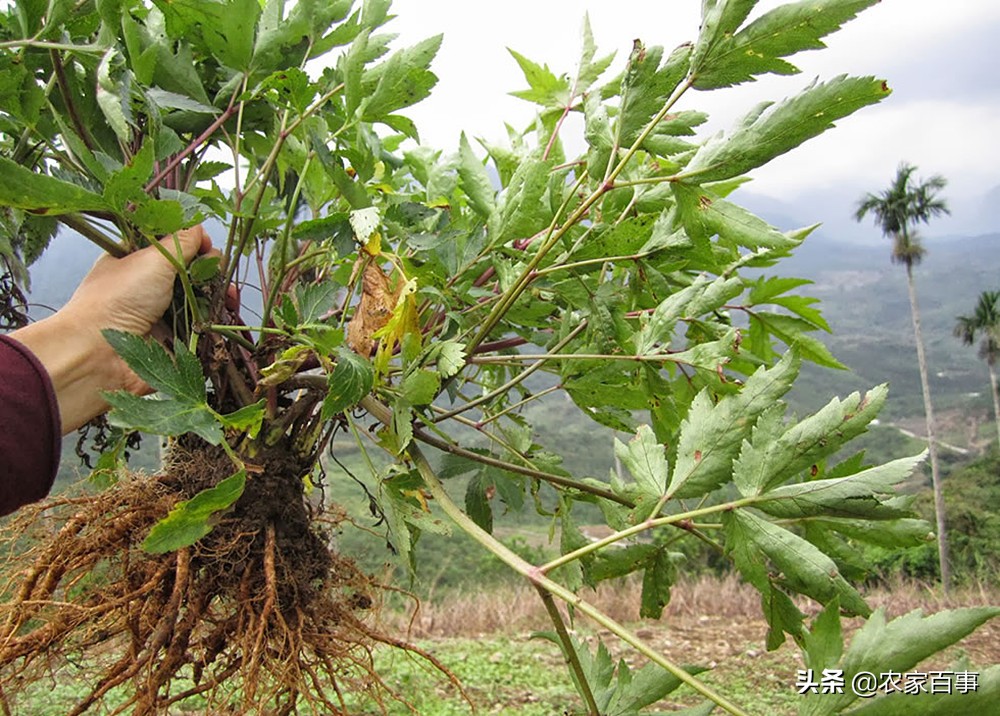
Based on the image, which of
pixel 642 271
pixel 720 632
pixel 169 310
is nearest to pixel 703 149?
pixel 642 271

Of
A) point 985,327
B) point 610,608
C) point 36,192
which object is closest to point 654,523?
point 36,192

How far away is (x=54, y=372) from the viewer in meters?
0.78

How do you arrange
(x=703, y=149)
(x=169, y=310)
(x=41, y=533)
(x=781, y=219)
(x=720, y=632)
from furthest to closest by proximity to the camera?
(x=781, y=219) → (x=720, y=632) → (x=41, y=533) → (x=169, y=310) → (x=703, y=149)

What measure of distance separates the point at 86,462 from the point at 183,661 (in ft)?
1.36

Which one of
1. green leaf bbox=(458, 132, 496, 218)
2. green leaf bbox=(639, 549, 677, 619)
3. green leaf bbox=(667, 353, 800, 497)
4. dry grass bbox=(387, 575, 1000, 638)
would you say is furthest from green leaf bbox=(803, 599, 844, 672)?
dry grass bbox=(387, 575, 1000, 638)

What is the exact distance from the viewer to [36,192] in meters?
0.53

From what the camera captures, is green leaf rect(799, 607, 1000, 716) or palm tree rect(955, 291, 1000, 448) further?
palm tree rect(955, 291, 1000, 448)

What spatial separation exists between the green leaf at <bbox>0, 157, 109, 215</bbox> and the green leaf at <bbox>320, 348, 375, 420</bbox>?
24cm

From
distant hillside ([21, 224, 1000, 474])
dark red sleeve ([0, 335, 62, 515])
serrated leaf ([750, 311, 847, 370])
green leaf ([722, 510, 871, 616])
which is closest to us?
green leaf ([722, 510, 871, 616])

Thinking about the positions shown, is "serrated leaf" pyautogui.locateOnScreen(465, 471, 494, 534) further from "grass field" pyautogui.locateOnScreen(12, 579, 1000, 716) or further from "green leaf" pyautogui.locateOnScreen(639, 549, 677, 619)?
"grass field" pyautogui.locateOnScreen(12, 579, 1000, 716)

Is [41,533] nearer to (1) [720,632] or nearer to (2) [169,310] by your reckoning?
(2) [169,310]

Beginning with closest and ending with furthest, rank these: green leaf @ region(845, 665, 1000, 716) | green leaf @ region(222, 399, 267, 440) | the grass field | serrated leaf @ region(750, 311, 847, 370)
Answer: green leaf @ region(845, 665, 1000, 716) → green leaf @ region(222, 399, 267, 440) → serrated leaf @ region(750, 311, 847, 370) → the grass field

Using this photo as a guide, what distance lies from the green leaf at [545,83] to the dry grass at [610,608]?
11.4 feet

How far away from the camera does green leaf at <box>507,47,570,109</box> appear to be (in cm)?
96
